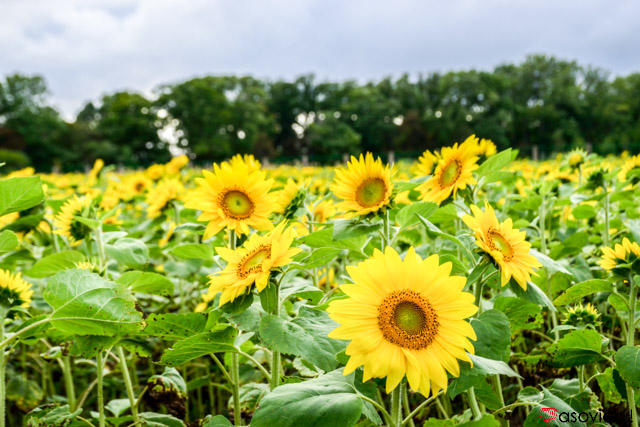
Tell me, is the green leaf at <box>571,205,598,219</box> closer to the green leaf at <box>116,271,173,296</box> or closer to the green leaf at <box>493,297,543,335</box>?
the green leaf at <box>493,297,543,335</box>

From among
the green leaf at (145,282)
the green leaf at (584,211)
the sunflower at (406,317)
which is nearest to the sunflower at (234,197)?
the green leaf at (145,282)

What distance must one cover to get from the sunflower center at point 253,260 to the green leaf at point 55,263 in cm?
73

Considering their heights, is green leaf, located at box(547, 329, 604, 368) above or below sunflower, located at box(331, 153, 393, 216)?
below

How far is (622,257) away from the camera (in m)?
1.30

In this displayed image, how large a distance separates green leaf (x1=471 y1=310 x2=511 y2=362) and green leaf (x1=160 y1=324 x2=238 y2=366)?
0.50 metres

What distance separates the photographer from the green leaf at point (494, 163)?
1.37 metres

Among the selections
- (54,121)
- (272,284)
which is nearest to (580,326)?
(272,284)

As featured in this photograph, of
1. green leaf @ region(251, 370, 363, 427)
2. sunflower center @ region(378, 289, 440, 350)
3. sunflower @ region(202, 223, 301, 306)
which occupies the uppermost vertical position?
sunflower @ region(202, 223, 301, 306)

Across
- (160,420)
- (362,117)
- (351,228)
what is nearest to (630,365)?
(351,228)

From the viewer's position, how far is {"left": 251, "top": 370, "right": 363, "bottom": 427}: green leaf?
2.77 feet

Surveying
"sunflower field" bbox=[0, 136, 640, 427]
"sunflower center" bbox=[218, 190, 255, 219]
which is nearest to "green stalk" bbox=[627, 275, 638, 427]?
"sunflower field" bbox=[0, 136, 640, 427]

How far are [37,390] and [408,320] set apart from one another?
180 centimetres

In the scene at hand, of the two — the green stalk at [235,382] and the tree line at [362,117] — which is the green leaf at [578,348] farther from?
the tree line at [362,117]

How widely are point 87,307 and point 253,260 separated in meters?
0.35
